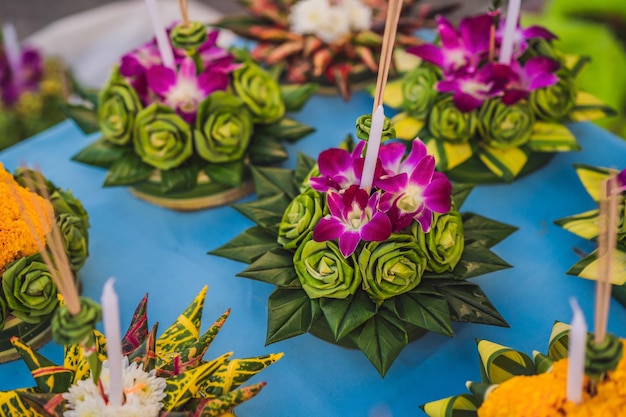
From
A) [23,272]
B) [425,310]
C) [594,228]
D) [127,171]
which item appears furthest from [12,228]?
[594,228]

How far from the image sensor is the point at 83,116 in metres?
0.88

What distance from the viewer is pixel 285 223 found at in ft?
2.11

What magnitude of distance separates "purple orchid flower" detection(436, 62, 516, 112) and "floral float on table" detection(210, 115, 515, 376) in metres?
0.17

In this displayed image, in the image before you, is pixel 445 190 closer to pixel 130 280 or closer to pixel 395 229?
pixel 395 229

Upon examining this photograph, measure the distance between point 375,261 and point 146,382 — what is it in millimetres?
228

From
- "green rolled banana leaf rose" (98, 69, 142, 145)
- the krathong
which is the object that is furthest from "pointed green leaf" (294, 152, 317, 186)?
the krathong

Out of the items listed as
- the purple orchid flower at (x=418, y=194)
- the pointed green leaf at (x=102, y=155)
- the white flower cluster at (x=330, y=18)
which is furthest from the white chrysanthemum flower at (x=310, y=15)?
the purple orchid flower at (x=418, y=194)

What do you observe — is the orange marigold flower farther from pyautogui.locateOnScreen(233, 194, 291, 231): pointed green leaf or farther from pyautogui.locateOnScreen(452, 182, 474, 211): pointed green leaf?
pyautogui.locateOnScreen(452, 182, 474, 211): pointed green leaf

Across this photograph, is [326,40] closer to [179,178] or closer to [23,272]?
[179,178]

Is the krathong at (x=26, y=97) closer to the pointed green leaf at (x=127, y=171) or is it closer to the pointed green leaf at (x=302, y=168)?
the pointed green leaf at (x=127, y=171)

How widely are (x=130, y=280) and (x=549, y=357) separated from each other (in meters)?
0.47

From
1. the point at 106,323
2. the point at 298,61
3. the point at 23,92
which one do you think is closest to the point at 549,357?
the point at 106,323

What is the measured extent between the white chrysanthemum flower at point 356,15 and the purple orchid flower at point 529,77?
28cm

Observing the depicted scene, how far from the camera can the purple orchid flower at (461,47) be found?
31.4 inches
